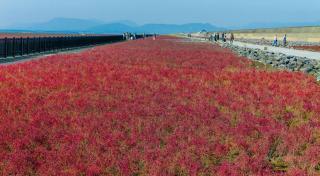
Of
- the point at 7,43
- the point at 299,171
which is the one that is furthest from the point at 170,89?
the point at 7,43

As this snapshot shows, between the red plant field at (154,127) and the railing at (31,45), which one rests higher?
the railing at (31,45)

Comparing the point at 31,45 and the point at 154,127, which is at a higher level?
the point at 31,45

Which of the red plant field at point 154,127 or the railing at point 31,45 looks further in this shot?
the railing at point 31,45

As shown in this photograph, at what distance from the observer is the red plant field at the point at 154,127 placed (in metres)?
9.19

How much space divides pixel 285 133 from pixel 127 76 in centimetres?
1015

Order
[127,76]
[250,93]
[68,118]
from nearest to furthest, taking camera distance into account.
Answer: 1. [68,118]
2. [250,93]
3. [127,76]

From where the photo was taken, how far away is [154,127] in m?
11.9

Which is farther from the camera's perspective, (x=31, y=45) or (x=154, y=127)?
(x=31, y=45)

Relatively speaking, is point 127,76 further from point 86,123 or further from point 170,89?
point 86,123

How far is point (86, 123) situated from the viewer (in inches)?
468

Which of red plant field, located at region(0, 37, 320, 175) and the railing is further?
the railing

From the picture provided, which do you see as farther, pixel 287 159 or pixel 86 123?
pixel 86 123

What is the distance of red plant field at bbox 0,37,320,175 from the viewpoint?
A: 362 inches

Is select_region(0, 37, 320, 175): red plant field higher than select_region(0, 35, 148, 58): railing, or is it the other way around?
select_region(0, 35, 148, 58): railing
